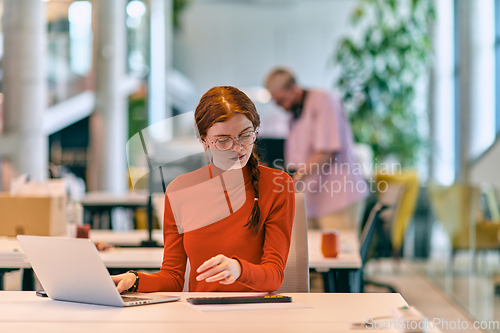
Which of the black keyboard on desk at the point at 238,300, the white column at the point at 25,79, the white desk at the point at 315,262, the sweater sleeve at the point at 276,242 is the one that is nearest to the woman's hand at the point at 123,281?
the black keyboard on desk at the point at 238,300

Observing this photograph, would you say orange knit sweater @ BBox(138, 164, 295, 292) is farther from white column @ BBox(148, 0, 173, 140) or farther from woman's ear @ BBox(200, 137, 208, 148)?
white column @ BBox(148, 0, 173, 140)

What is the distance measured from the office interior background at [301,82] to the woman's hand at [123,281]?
1.40ft

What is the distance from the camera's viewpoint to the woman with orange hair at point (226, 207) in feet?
4.08

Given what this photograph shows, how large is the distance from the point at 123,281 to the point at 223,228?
0.27 m

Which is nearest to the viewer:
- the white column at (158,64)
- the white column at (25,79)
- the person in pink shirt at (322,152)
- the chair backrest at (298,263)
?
the chair backrest at (298,263)

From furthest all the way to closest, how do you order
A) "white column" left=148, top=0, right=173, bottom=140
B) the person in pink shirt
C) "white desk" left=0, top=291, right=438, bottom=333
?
"white column" left=148, top=0, right=173, bottom=140 < the person in pink shirt < "white desk" left=0, top=291, right=438, bottom=333

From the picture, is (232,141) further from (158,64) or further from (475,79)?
(158,64)

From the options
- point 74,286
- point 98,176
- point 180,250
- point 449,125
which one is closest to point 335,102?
point 180,250

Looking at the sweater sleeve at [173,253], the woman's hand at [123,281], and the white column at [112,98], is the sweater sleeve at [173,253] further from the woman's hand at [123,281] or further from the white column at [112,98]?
the white column at [112,98]

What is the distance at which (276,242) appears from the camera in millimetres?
1230

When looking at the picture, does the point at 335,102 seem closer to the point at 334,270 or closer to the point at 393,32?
the point at 334,270

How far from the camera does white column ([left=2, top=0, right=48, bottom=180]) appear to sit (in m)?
3.60

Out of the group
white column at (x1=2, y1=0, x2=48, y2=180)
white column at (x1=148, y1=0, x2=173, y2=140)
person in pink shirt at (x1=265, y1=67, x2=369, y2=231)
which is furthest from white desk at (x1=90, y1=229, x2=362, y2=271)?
white column at (x1=148, y1=0, x2=173, y2=140)

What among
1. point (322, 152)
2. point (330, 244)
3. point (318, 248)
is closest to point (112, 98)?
point (322, 152)
